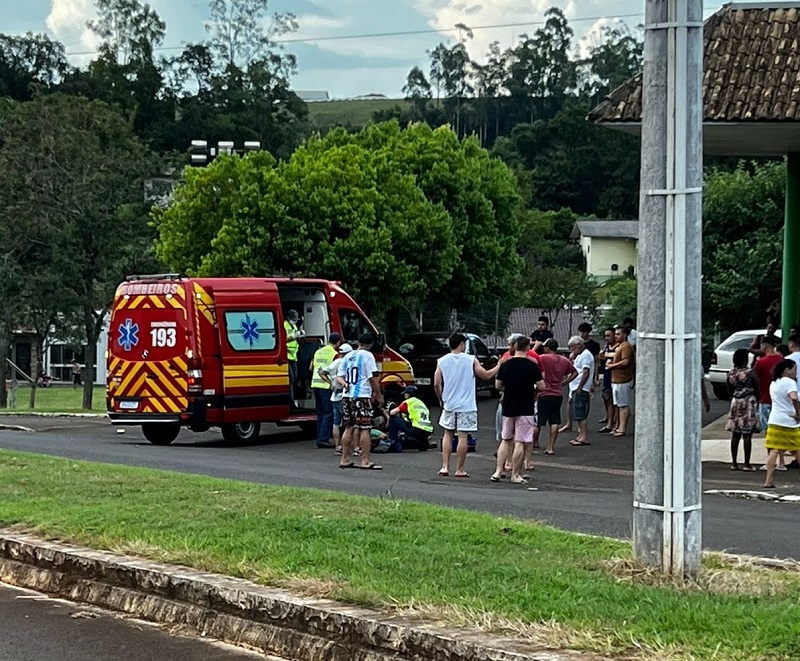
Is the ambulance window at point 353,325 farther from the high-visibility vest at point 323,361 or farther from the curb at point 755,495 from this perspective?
the curb at point 755,495

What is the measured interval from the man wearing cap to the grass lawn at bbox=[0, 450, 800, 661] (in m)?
7.25

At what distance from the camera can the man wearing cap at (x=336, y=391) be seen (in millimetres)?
20203

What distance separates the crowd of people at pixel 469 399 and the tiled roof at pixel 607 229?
58562mm

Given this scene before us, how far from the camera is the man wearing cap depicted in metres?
20.2

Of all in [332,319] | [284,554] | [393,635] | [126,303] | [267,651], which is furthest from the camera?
[332,319]

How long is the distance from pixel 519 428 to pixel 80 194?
27535mm

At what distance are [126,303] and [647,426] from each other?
15307mm

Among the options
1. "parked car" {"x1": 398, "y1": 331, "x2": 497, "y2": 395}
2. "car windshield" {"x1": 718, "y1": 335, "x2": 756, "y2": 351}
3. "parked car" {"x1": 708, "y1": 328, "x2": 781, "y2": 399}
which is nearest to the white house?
"parked car" {"x1": 708, "y1": 328, "x2": 781, "y2": 399}

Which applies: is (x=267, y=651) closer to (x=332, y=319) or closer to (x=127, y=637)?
(x=127, y=637)

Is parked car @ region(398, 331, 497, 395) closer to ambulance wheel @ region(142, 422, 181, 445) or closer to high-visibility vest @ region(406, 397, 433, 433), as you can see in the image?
ambulance wheel @ region(142, 422, 181, 445)

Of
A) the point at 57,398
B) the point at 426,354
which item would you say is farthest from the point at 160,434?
the point at 57,398

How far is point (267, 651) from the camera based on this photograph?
7.66 m

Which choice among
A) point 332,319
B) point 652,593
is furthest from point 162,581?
point 332,319

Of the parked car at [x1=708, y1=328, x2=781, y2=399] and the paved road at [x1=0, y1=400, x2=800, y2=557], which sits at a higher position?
the parked car at [x1=708, y1=328, x2=781, y2=399]
